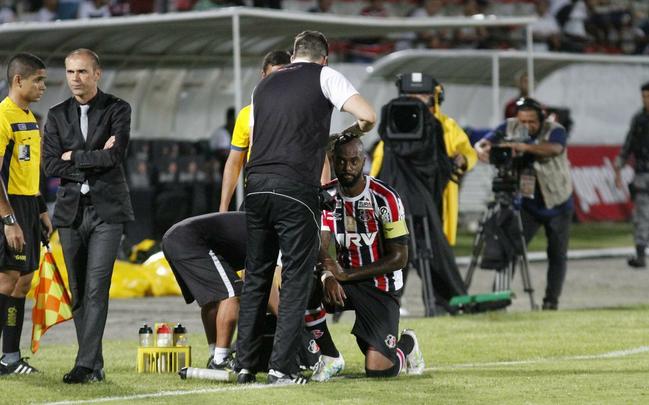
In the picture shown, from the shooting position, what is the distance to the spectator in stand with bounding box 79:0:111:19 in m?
22.9

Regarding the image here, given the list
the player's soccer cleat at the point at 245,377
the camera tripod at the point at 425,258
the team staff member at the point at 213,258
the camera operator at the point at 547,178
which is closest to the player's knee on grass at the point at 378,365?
the player's soccer cleat at the point at 245,377

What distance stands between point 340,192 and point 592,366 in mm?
1985

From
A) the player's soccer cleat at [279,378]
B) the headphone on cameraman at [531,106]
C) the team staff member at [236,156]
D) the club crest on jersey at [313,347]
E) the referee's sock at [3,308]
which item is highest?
the headphone on cameraman at [531,106]

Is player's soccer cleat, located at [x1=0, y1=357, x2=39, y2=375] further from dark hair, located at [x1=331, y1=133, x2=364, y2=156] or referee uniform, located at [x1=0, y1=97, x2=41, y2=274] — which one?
dark hair, located at [x1=331, y1=133, x2=364, y2=156]

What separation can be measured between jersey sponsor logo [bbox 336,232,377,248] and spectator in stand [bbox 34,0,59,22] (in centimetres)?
1517

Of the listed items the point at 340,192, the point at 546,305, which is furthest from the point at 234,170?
the point at 546,305

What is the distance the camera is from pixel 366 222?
9.19m

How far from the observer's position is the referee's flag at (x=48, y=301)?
32.3 ft

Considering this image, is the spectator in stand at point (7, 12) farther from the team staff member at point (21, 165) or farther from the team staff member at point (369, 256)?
the team staff member at point (369, 256)

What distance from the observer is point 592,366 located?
966cm

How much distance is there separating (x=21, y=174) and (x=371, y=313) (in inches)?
89.5

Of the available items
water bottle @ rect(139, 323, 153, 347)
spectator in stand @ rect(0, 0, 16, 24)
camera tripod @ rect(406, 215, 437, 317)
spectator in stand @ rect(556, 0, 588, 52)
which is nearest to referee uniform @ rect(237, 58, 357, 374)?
water bottle @ rect(139, 323, 153, 347)

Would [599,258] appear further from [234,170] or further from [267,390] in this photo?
[267,390]

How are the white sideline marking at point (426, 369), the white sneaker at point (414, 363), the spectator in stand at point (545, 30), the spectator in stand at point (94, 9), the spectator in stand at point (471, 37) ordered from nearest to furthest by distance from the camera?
the white sideline marking at point (426, 369) < the white sneaker at point (414, 363) < the spectator in stand at point (94, 9) < the spectator in stand at point (471, 37) < the spectator in stand at point (545, 30)
